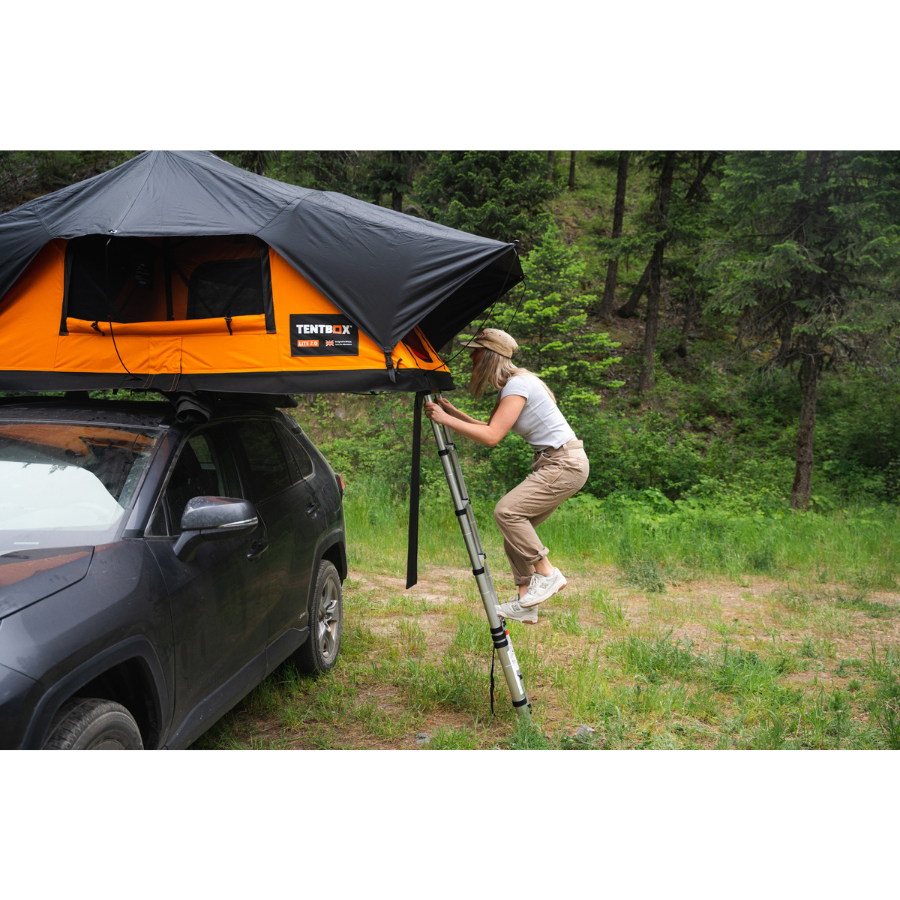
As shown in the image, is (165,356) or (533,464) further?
(533,464)

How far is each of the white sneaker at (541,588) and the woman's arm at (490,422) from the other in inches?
48.0

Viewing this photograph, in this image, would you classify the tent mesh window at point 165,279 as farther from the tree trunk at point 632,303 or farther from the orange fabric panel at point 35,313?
the tree trunk at point 632,303

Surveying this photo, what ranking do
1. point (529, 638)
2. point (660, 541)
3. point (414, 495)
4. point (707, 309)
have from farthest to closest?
point (707, 309) → point (660, 541) → point (529, 638) → point (414, 495)

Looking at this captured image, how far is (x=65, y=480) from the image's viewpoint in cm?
305

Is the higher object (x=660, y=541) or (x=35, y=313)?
(x=35, y=313)

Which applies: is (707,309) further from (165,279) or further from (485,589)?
(165,279)

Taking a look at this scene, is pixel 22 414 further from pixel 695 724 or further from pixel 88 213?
pixel 695 724

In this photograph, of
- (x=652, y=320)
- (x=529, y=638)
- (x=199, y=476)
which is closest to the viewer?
(x=199, y=476)

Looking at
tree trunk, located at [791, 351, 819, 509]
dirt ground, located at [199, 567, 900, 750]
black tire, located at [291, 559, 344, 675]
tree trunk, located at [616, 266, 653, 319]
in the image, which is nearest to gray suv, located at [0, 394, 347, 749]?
black tire, located at [291, 559, 344, 675]

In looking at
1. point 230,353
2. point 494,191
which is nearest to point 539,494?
point 230,353

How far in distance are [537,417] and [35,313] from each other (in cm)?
304

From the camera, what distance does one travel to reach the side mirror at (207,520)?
2.87 meters

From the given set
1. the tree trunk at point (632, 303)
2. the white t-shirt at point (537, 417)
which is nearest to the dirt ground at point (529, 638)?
the white t-shirt at point (537, 417)

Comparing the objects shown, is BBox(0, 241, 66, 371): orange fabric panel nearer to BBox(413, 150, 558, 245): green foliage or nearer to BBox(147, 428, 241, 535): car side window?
BBox(147, 428, 241, 535): car side window
